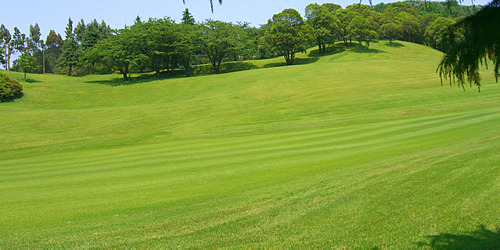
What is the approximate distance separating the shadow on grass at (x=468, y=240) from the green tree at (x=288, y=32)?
75.1m

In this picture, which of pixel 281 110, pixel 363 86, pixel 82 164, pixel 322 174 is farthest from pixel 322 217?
pixel 363 86

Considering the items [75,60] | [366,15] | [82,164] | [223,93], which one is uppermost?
[366,15]

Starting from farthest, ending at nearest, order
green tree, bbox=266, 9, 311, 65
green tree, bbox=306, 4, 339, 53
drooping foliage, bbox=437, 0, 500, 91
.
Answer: green tree, bbox=306, 4, 339, 53 → green tree, bbox=266, 9, 311, 65 → drooping foliage, bbox=437, 0, 500, 91

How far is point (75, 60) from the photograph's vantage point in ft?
314

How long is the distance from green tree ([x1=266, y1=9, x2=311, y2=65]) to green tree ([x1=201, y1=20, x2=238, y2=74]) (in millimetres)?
9273

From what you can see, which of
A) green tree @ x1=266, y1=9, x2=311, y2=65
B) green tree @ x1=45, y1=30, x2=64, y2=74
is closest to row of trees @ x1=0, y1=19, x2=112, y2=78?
green tree @ x1=45, y1=30, x2=64, y2=74

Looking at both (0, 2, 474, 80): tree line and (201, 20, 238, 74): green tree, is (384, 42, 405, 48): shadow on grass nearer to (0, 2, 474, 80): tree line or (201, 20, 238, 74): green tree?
(0, 2, 474, 80): tree line

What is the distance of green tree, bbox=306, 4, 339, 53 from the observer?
85312 millimetres

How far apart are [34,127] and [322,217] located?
1366 inches

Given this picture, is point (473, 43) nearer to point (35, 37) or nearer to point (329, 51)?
point (329, 51)

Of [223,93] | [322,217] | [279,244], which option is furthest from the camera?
[223,93]

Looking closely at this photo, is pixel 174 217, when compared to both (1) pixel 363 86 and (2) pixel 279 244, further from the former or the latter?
(1) pixel 363 86

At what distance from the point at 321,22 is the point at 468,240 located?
87118 millimetres

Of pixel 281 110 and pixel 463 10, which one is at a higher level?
pixel 463 10
